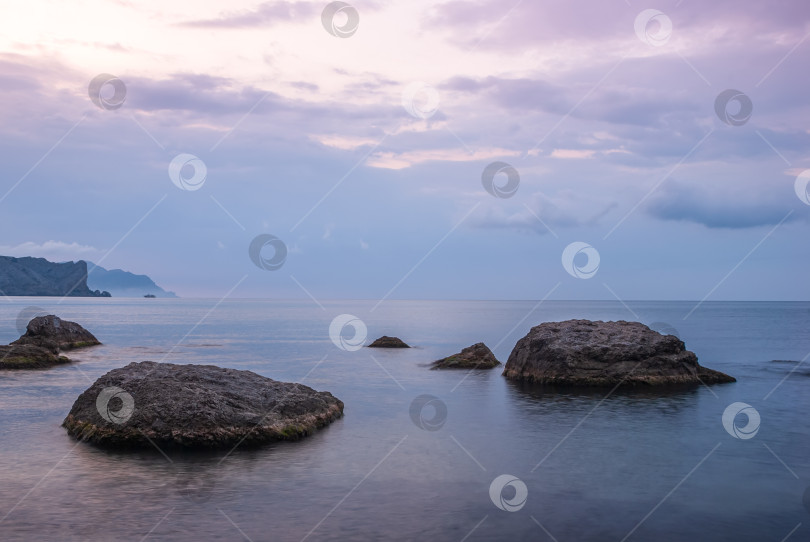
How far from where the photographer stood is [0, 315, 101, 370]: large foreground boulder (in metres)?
51.2

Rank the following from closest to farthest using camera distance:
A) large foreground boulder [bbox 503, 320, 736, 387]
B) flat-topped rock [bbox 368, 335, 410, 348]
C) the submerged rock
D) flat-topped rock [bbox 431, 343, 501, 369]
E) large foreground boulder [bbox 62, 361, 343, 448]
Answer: large foreground boulder [bbox 62, 361, 343, 448] < large foreground boulder [bbox 503, 320, 736, 387] < the submerged rock < flat-topped rock [bbox 431, 343, 501, 369] < flat-topped rock [bbox 368, 335, 410, 348]

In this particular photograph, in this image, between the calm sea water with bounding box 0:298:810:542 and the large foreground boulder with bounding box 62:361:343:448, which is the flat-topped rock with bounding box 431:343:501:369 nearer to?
the calm sea water with bounding box 0:298:810:542

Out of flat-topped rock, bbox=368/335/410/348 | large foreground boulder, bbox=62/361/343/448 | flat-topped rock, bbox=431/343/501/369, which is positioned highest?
flat-topped rock, bbox=431/343/501/369

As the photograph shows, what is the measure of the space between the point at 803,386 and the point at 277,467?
4037cm

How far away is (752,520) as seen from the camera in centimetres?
1823

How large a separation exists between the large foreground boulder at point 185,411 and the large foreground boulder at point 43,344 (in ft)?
91.6

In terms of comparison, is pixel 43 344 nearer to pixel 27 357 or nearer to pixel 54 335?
pixel 54 335

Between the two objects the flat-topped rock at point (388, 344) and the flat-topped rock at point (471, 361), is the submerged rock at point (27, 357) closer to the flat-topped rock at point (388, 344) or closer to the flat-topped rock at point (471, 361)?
the flat-topped rock at point (471, 361)

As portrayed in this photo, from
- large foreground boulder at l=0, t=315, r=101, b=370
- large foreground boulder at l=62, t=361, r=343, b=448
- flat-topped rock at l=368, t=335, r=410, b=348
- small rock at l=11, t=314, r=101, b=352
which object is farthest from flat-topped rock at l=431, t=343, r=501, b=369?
small rock at l=11, t=314, r=101, b=352

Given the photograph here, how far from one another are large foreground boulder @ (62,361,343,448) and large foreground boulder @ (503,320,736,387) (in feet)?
68.7

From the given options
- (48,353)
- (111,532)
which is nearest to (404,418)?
(111,532)

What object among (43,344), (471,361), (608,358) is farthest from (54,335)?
(608,358)

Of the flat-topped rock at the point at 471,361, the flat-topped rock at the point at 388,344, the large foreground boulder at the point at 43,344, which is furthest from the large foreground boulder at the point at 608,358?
the large foreground boulder at the point at 43,344

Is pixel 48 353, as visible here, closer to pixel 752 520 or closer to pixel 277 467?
pixel 277 467
